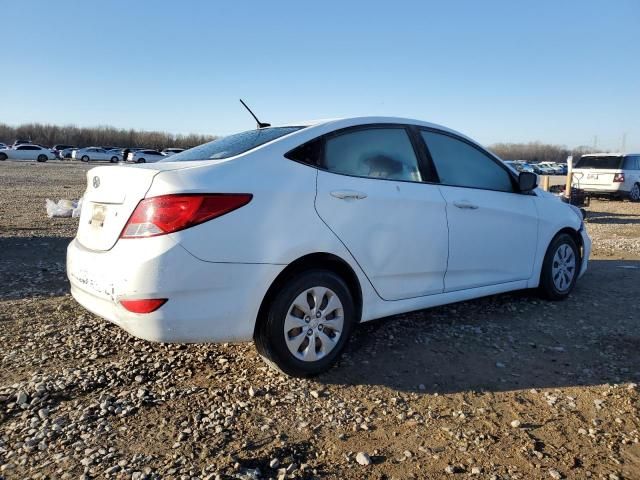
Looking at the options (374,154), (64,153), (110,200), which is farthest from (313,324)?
(64,153)

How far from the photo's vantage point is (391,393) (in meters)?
3.21

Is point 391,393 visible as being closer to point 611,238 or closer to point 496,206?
point 496,206

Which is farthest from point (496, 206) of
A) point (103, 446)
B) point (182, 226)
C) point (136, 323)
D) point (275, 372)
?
point (103, 446)

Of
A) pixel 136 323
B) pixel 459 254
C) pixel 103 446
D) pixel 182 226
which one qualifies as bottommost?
pixel 103 446

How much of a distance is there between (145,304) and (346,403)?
1.30 metres

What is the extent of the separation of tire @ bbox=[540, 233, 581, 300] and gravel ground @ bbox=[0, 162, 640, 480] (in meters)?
0.40

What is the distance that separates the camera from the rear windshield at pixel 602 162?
56.6ft

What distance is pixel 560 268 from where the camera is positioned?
5.23m

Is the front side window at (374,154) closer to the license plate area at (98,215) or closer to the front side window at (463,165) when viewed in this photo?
the front side window at (463,165)

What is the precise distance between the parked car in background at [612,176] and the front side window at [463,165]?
47.6 feet

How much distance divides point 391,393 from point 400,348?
71 centimetres

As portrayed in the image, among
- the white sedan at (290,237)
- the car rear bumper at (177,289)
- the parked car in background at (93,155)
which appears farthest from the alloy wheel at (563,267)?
the parked car in background at (93,155)

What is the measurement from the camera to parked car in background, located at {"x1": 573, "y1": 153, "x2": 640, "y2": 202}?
16938 mm

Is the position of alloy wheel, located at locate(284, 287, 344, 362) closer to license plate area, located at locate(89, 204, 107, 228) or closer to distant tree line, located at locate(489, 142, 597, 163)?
license plate area, located at locate(89, 204, 107, 228)
